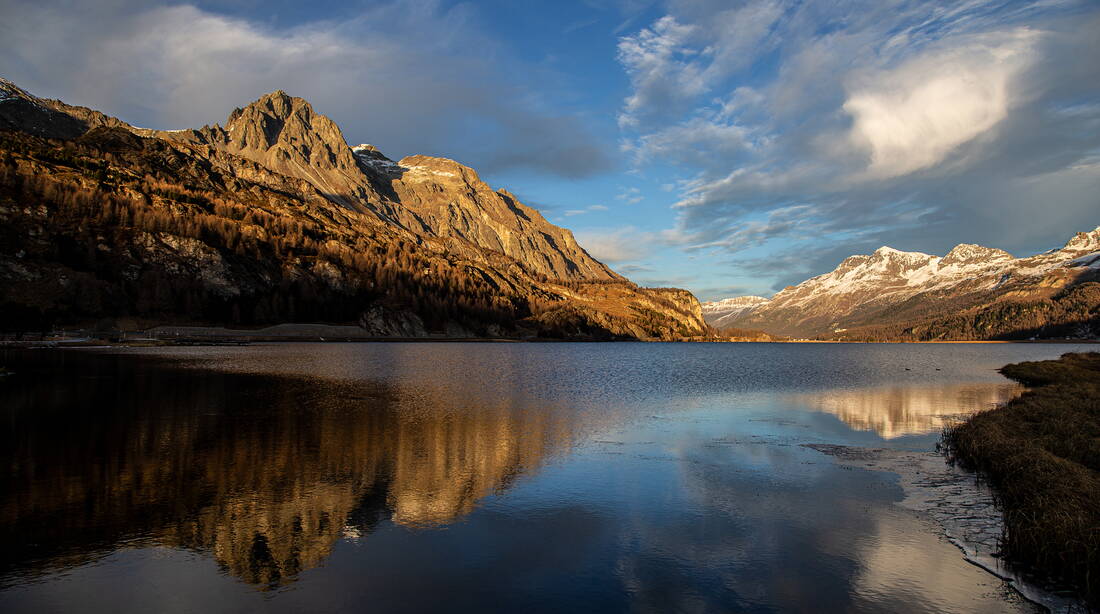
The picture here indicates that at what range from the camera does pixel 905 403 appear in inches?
2146

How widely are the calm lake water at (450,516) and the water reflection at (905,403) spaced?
43.9 inches

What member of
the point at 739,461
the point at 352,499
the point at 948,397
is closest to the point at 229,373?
the point at 352,499

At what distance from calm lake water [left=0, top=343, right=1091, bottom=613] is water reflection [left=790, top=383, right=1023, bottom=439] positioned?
43.9 inches

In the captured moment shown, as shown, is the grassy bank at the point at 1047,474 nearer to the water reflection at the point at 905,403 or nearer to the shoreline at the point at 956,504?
the shoreline at the point at 956,504

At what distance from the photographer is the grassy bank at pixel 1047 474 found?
1491cm

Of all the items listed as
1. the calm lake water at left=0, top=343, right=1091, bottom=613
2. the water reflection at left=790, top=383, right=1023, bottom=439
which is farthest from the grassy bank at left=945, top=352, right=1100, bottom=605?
the water reflection at left=790, top=383, right=1023, bottom=439

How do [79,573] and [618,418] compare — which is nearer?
[79,573]

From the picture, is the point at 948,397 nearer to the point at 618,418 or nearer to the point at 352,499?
the point at 618,418

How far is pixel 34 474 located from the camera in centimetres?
2230

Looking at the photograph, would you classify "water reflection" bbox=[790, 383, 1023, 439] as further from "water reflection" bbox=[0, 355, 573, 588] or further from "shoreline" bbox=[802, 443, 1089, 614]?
"water reflection" bbox=[0, 355, 573, 588]

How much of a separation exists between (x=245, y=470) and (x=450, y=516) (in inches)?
412

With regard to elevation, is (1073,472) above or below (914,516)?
above

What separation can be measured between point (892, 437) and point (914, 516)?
61.1 feet

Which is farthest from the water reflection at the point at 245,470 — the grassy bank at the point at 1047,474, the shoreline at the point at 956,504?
the grassy bank at the point at 1047,474
